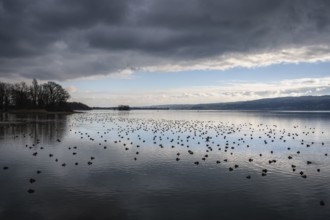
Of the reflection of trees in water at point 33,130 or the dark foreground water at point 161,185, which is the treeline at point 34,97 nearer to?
the reflection of trees in water at point 33,130

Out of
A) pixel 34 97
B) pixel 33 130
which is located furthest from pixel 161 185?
pixel 34 97

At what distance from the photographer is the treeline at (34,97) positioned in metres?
150

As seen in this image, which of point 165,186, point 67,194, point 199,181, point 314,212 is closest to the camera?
point 314,212

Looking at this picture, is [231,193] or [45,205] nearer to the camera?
[45,205]

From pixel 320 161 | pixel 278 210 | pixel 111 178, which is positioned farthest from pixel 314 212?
pixel 320 161

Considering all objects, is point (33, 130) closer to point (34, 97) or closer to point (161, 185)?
point (161, 185)

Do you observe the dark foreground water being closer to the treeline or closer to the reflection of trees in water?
the reflection of trees in water

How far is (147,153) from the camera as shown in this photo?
105 ft

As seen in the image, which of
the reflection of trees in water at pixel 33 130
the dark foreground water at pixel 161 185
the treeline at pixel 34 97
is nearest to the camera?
the dark foreground water at pixel 161 185

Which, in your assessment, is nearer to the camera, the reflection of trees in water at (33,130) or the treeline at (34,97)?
the reflection of trees in water at (33,130)

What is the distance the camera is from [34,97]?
158750 mm

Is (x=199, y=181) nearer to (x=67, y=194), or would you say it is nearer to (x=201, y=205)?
(x=201, y=205)

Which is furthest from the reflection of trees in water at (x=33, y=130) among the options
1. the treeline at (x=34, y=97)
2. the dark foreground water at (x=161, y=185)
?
the treeline at (x=34, y=97)

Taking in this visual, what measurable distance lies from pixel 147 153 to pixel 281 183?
14974mm
